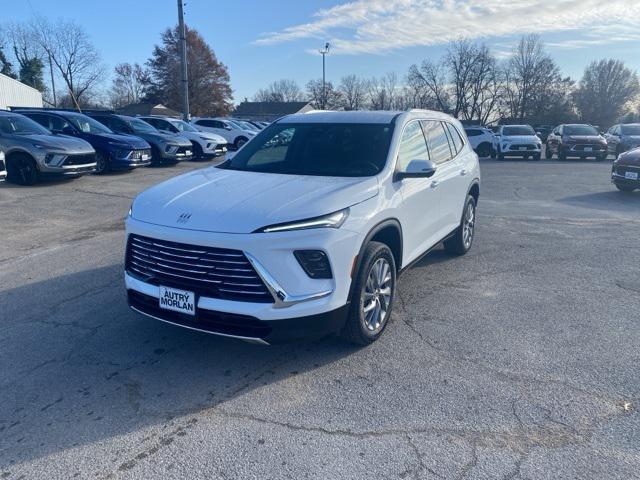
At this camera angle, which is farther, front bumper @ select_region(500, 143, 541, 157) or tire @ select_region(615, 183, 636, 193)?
front bumper @ select_region(500, 143, 541, 157)

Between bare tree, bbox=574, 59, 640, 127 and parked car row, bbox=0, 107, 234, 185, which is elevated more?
bare tree, bbox=574, 59, 640, 127

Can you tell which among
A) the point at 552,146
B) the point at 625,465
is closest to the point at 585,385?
the point at 625,465

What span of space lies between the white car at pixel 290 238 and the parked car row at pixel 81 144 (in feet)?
27.1

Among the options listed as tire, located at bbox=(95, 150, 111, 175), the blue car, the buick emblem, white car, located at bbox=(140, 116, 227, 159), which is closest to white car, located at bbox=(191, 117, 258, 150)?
white car, located at bbox=(140, 116, 227, 159)

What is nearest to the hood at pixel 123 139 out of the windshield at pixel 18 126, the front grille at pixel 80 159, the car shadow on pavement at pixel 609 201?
the front grille at pixel 80 159

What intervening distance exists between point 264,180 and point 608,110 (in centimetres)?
8085

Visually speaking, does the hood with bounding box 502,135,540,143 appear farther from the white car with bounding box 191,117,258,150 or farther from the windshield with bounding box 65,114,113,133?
the windshield with bounding box 65,114,113,133

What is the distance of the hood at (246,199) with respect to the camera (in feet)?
11.3

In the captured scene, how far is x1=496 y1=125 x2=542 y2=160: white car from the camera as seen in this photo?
2467 cm

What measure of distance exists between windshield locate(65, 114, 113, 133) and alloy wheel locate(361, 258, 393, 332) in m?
13.2

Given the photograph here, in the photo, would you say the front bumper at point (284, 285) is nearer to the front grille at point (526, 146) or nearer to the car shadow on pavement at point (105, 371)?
the car shadow on pavement at point (105, 371)

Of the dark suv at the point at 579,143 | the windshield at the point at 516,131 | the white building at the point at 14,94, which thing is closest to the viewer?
the dark suv at the point at 579,143

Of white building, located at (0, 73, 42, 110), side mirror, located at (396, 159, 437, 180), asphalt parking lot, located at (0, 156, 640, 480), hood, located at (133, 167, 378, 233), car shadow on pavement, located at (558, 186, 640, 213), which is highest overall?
white building, located at (0, 73, 42, 110)

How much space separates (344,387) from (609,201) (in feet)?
35.5
